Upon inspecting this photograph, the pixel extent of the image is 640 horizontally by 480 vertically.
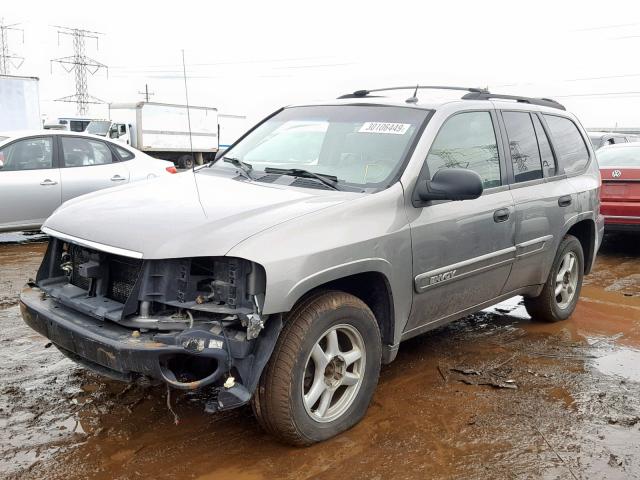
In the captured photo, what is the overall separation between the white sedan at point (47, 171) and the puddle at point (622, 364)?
21.9 feet

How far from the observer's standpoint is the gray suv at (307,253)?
2.85 m

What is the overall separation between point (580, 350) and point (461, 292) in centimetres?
146

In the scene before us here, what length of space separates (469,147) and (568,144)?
5.34 feet

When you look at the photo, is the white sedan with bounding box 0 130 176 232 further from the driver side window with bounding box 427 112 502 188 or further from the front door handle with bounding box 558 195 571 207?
the front door handle with bounding box 558 195 571 207

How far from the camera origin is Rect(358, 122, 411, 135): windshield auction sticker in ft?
12.8

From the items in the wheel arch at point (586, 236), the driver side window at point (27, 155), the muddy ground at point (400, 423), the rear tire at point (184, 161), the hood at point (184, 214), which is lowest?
the rear tire at point (184, 161)

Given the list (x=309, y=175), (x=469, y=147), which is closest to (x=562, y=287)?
(x=469, y=147)

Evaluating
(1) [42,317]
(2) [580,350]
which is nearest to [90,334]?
(1) [42,317]

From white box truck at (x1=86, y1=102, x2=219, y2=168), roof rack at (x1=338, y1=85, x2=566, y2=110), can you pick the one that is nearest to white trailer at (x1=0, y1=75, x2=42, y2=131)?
white box truck at (x1=86, y1=102, x2=219, y2=168)

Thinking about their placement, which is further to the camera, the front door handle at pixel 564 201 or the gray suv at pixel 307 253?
the front door handle at pixel 564 201

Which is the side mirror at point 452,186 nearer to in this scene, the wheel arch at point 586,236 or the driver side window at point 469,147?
the driver side window at point 469,147

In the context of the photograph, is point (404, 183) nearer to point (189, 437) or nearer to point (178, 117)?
point (189, 437)

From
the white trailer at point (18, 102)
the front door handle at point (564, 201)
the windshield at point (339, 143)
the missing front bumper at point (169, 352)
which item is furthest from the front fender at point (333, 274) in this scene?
the white trailer at point (18, 102)

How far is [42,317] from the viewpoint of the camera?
3.22 metres
